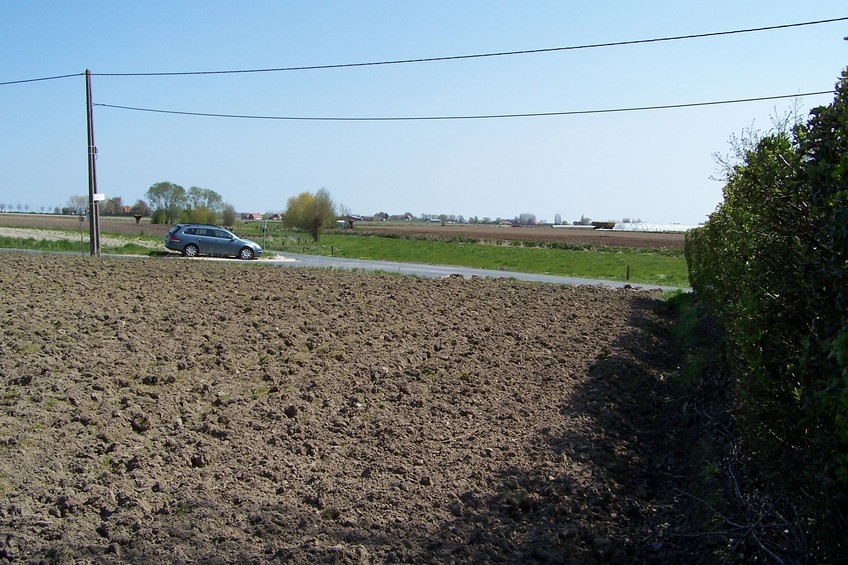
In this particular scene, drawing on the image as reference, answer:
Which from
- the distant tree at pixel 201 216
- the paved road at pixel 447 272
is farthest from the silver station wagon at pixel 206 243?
the distant tree at pixel 201 216

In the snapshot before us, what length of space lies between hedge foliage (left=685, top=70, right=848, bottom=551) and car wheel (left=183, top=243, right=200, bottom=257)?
100 feet

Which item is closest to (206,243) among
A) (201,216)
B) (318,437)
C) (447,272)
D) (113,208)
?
(447,272)

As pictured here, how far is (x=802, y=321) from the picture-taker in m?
4.72

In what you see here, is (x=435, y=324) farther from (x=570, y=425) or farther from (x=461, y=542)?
(x=461, y=542)

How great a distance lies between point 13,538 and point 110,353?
165 inches

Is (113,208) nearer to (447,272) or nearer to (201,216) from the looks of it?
(201,216)

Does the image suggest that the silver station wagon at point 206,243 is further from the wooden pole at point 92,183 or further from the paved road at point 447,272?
the wooden pole at point 92,183

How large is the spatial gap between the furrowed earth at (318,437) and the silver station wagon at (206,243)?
20667 millimetres

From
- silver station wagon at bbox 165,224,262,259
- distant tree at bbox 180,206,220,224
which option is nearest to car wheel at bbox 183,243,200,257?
silver station wagon at bbox 165,224,262,259

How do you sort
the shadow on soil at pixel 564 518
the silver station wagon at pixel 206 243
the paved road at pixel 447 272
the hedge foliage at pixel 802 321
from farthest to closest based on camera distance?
the silver station wagon at pixel 206 243
the paved road at pixel 447 272
the shadow on soil at pixel 564 518
the hedge foliage at pixel 802 321

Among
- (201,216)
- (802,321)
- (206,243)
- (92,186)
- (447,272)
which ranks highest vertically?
(201,216)

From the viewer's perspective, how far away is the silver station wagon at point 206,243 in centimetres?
3366

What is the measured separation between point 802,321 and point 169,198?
320ft

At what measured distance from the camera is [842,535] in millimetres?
3875
